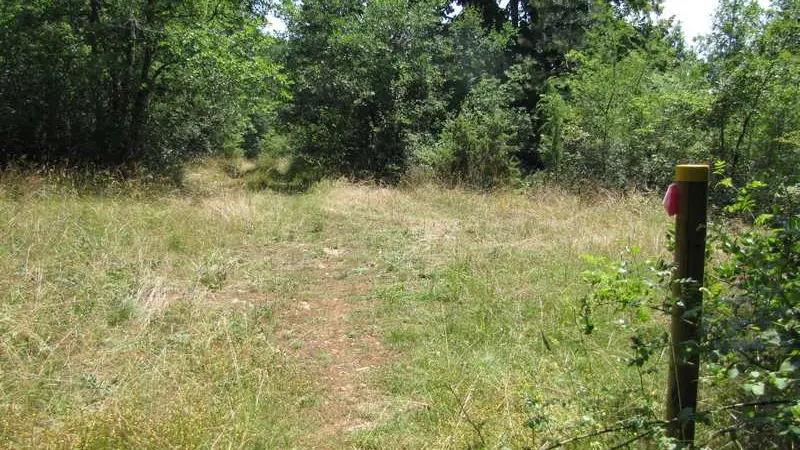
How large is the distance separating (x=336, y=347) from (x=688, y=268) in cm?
277

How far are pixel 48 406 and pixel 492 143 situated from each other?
455 inches

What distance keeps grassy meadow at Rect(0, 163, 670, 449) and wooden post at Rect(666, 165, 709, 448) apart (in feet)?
1.34

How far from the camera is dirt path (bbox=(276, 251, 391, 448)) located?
318 cm

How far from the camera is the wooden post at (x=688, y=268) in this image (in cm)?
201

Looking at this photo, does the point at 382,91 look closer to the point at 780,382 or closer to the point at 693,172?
the point at 693,172

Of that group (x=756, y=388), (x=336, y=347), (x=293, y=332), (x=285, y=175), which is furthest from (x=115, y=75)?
(x=756, y=388)

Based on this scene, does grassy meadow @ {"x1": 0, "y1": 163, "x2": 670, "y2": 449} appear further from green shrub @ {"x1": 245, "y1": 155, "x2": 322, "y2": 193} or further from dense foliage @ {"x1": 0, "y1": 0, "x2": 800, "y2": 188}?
green shrub @ {"x1": 245, "y1": 155, "x2": 322, "y2": 193}

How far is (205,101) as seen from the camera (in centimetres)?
1267

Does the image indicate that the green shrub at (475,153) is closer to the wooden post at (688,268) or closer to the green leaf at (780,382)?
the wooden post at (688,268)

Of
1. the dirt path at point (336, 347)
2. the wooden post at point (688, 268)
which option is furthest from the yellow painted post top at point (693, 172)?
the dirt path at point (336, 347)

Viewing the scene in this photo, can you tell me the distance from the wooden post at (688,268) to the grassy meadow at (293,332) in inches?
16.1

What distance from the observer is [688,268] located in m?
2.07

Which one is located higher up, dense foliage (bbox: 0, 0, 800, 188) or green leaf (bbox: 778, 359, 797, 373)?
dense foliage (bbox: 0, 0, 800, 188)

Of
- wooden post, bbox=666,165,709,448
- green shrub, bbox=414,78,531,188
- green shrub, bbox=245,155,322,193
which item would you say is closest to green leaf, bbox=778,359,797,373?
wooden post, bbox=666,165,709,448
